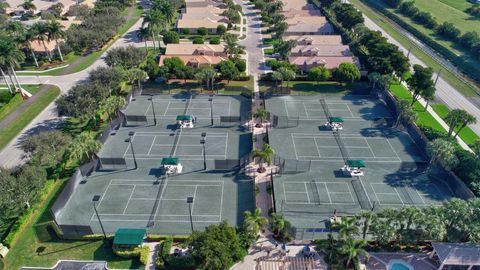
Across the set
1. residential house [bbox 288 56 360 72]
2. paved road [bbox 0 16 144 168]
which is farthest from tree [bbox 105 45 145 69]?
residential house [bbox 288 56 360 72]

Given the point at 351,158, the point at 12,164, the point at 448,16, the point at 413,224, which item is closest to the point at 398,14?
the point at 448,16

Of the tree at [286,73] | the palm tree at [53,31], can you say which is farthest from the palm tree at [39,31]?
the tree at [286,73]

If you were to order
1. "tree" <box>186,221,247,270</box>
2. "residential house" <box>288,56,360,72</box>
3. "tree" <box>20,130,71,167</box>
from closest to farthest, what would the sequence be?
"tree" <box>186,221,247,270</box> < "tree" <box>20,130,71,167</box> < "residential house" <box>288,56,360,72</box>

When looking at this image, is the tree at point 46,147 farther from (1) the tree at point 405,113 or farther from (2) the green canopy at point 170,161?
(1) the tree at point 405,113

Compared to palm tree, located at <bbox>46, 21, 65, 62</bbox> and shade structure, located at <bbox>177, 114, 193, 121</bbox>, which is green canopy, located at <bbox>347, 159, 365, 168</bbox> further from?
palm tree, located at <bbox>46, 21, 65, 62</bbox>

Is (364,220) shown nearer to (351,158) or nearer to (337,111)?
(351,158)

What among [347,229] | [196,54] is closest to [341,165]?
[347,229]

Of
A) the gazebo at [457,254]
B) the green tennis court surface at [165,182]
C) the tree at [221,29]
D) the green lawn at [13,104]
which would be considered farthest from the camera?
the tree at [221,29]
